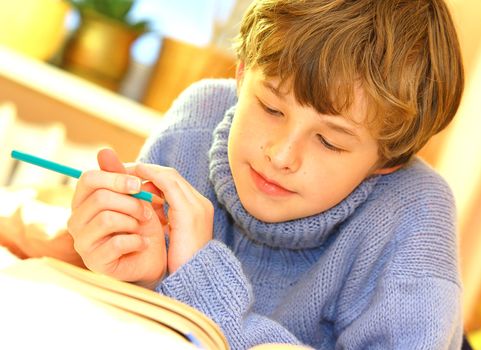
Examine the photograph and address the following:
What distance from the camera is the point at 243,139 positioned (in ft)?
2.86

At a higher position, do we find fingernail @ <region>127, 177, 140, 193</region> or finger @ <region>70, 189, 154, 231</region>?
fingernail @ <region>127, 177, 140, 193</region>

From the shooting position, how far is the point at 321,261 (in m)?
0.99

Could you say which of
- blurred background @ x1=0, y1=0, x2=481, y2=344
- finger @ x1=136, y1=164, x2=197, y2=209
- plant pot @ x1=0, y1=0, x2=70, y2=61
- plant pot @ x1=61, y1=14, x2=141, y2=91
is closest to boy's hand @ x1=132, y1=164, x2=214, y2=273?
finger @ x1=136, y1=164, x2=197, y2=209

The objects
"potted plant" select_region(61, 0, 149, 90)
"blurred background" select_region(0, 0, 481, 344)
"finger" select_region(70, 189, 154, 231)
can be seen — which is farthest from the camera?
"potted plant" select_region(61, 0, 149, 90)

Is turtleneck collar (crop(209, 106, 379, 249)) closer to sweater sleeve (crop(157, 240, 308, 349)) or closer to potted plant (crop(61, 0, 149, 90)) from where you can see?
sweater sleeve (crop(157, 240, 308, 349))

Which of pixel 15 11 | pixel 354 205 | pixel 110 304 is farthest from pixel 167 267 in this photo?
pixel 15 11

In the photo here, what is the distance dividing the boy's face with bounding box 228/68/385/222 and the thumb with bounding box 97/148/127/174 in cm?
16

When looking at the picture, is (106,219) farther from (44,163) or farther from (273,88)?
(273,88)

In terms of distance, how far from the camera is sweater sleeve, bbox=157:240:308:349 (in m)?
0.80

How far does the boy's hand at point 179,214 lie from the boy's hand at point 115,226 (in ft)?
0.06

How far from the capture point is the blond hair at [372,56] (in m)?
0.82

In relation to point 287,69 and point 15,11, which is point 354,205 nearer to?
point 287,69

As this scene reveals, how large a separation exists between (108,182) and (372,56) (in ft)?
1.06

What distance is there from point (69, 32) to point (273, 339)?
1.51 meters
